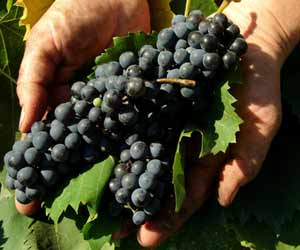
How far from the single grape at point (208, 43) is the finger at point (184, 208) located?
0.99ft

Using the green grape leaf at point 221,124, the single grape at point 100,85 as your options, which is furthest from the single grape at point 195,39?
the single grape at point 100,85

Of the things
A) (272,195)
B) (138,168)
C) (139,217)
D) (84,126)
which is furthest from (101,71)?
(272,195)

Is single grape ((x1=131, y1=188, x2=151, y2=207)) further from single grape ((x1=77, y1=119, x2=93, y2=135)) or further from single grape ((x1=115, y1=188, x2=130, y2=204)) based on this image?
single grape ((x1=77, y1=119, x2=93, y2=135))

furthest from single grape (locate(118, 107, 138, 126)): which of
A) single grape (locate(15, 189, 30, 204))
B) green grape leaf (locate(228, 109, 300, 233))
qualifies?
green grape leaf (locate(228, 109, 300, 233))

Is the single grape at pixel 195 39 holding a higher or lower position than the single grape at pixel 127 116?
higher

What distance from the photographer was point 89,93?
147cm

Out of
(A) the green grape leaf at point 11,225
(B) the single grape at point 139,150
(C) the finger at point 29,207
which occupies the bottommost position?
(A) the green grape leaf at point 11,225

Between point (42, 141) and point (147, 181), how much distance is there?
26 cm

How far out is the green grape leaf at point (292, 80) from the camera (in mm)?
1886

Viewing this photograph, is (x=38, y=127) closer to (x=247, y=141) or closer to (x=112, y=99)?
(x=112, y=99)

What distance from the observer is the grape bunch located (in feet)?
4.78

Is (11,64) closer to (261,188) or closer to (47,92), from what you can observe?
(47,92)

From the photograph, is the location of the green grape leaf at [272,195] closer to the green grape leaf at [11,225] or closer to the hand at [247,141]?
the hand at [247,141]

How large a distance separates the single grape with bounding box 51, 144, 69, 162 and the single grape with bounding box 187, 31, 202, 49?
0.39m
